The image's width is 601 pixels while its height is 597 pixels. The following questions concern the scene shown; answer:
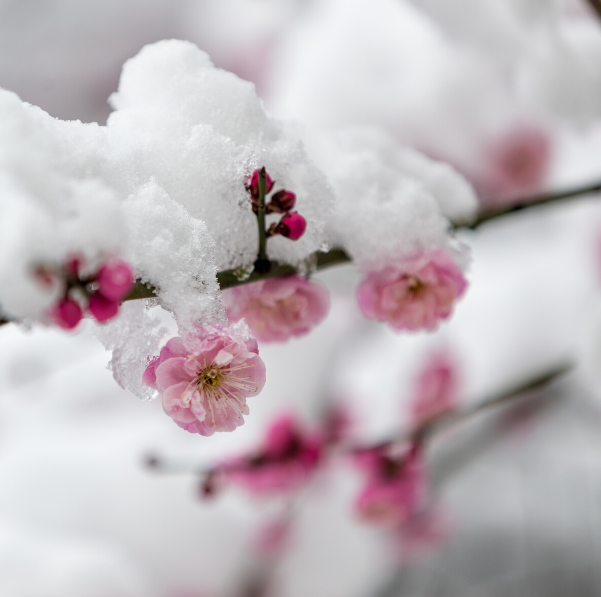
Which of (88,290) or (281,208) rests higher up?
(281,208)

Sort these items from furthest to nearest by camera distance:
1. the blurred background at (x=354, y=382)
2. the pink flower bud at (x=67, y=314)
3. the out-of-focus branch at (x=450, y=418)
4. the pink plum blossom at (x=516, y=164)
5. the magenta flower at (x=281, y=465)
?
1. the pink plum blossom at (x=516, y=164)
2. the magenta flower at (x=281, y=465)
3. the blurred background at (x=354, y=382)
4. the out-of-focus branch at (x=450, y=418)
5. the pink flower bud at (x=67, y=314)

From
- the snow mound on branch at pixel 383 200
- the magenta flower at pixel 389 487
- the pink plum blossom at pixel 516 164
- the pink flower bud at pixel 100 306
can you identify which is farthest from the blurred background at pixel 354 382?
the pink flower bud at pixel 100 306

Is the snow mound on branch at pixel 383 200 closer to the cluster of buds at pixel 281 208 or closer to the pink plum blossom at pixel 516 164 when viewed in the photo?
the cluster of buds at pixel 281 208

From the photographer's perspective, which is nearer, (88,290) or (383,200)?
(88,290)

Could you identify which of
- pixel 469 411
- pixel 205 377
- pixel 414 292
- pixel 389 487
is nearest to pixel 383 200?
pixel 414 292

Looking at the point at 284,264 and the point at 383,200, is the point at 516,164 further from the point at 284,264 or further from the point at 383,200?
the point at 284,264

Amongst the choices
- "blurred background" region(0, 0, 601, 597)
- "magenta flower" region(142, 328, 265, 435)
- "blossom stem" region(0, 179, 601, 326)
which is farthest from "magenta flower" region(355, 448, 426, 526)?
"magenta flower" region(142, 328, 265, 435)
